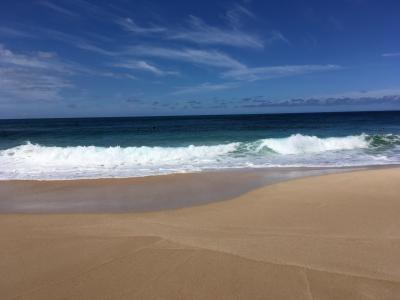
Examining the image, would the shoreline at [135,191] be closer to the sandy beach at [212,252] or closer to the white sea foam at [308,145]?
the sandy beach at [212,252]

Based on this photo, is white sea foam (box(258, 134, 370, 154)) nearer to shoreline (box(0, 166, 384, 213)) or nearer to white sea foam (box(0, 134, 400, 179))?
white sea foam (box(0, 134, 400, 179))

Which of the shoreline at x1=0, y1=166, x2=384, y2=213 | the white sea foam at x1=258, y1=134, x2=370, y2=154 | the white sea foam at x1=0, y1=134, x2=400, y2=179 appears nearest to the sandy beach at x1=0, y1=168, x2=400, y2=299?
the shoreline at x1=0, y1=166, x2=384, y2=213

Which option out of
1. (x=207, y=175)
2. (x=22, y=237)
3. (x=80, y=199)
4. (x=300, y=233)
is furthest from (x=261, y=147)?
(x=22, y=237)

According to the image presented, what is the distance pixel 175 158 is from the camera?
1474 centimetres

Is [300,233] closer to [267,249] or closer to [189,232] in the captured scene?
[267,249]

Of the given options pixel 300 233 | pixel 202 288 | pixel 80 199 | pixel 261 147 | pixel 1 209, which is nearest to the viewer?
pixel 202 288

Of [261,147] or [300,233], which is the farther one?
[261,147]

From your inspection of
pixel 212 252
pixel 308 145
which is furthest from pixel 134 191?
pixel 308 145

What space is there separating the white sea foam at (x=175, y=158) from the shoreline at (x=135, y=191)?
117cm

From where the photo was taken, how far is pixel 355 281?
10.4ft

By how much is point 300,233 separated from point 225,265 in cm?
148

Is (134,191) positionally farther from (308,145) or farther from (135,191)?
(308,145)

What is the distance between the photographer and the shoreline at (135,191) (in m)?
6.39

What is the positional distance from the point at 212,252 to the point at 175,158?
11.0m
